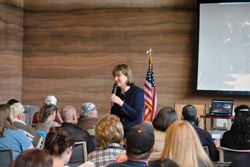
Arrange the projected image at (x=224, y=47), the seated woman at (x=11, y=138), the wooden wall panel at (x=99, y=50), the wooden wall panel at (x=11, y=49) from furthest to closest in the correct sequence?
the wooden wall panel at (x=11, y=49) < the wooden wall panel at (x=99, y=50) < the projected image at (x=224, y=47) < the seated woman at (x=11, y=138)

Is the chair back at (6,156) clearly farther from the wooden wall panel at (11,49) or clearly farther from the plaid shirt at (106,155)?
the wooden wall panel at (11,49)

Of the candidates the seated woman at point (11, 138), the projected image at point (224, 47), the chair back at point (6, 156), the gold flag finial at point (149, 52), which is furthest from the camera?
the gold flag finial at point (149, 52)

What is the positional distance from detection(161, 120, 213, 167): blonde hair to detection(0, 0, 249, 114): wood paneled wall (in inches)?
253

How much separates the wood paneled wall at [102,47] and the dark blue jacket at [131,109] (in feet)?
15.5

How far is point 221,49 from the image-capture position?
9.30m

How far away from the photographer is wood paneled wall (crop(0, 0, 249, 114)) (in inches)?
379

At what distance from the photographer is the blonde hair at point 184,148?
10.1 feet

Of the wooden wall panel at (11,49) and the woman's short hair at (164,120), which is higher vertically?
Answer: the wooden wall panel at (11,49)

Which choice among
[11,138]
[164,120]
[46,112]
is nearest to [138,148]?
[164,120]

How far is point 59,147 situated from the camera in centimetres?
303

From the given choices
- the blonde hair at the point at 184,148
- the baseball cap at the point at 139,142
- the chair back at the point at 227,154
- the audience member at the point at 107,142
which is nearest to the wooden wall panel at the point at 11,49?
the chair back at the point at 227,154

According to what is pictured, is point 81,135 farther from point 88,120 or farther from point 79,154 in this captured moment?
point 88,120

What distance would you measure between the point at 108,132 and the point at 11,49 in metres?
6.84

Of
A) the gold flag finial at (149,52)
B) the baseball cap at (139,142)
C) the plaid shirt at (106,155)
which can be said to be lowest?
the plaid shirt at (106,155)
